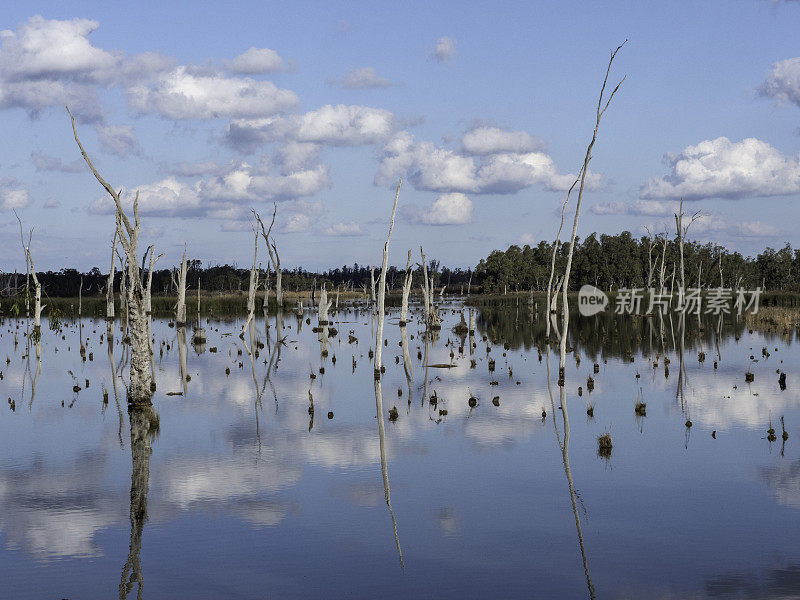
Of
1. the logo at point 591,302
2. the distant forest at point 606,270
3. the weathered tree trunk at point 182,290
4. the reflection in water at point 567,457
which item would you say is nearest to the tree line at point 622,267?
the distant forest at point 606,270

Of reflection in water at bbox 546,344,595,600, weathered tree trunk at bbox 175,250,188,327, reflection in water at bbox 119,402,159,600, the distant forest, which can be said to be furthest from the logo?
reflection in water at bbox 119,402,159,600

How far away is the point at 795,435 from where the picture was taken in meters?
21.3

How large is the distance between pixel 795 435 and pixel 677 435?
9.71 feet

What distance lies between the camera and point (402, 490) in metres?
16.2

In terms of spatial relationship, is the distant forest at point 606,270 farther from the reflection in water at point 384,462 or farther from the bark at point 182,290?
the reflection in water at point 384,462

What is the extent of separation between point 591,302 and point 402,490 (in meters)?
98.0

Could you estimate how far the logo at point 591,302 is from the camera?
94169mm

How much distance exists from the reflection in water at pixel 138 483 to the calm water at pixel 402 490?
64 millimetres

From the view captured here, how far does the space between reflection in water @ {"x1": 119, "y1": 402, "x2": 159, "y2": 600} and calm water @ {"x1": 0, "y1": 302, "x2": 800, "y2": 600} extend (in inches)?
2.5

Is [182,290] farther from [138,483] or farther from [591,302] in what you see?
[591,302]

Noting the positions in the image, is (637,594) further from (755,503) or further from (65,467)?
(65,467)

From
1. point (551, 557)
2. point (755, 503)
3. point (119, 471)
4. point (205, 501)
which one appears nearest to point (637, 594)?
point (551, 557)

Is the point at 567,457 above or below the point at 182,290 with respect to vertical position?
below

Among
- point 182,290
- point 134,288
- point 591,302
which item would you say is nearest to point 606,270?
point 591,302
